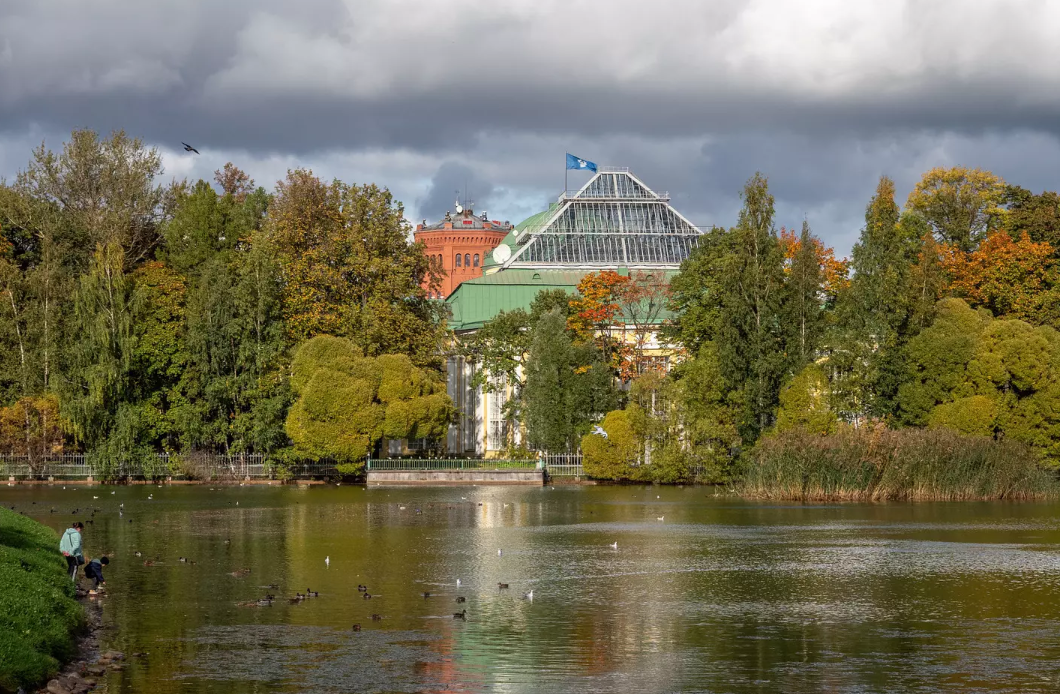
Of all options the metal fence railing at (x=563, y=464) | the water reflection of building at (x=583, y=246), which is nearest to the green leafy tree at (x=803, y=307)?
the metal fence railing at (x=563, y=464)

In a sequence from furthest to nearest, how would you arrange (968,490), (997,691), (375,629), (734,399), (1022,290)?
(1022,290)
(734,399)
(968,490)
(375,629)
(997,691)

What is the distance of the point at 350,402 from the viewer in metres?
84.5

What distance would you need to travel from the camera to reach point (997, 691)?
78.2 ft

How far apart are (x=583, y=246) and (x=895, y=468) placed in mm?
61614

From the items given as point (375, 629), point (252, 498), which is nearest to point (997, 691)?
point (375, 629)

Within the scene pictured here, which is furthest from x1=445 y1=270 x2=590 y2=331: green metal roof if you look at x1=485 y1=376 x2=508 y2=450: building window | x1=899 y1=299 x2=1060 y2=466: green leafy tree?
x1=899 y1=299 x2=1060 y2=466: green leafy tree

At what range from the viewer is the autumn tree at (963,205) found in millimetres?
98000

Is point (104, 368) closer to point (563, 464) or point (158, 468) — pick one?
point (158, 468)

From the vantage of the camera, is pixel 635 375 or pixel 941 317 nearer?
pixel 941 317

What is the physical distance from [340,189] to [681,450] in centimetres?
2824

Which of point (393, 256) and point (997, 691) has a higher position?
point (393, 256)

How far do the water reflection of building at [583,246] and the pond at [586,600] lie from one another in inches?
2075

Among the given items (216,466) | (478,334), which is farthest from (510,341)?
(216,466)

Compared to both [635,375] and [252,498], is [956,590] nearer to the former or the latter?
[252,498]
